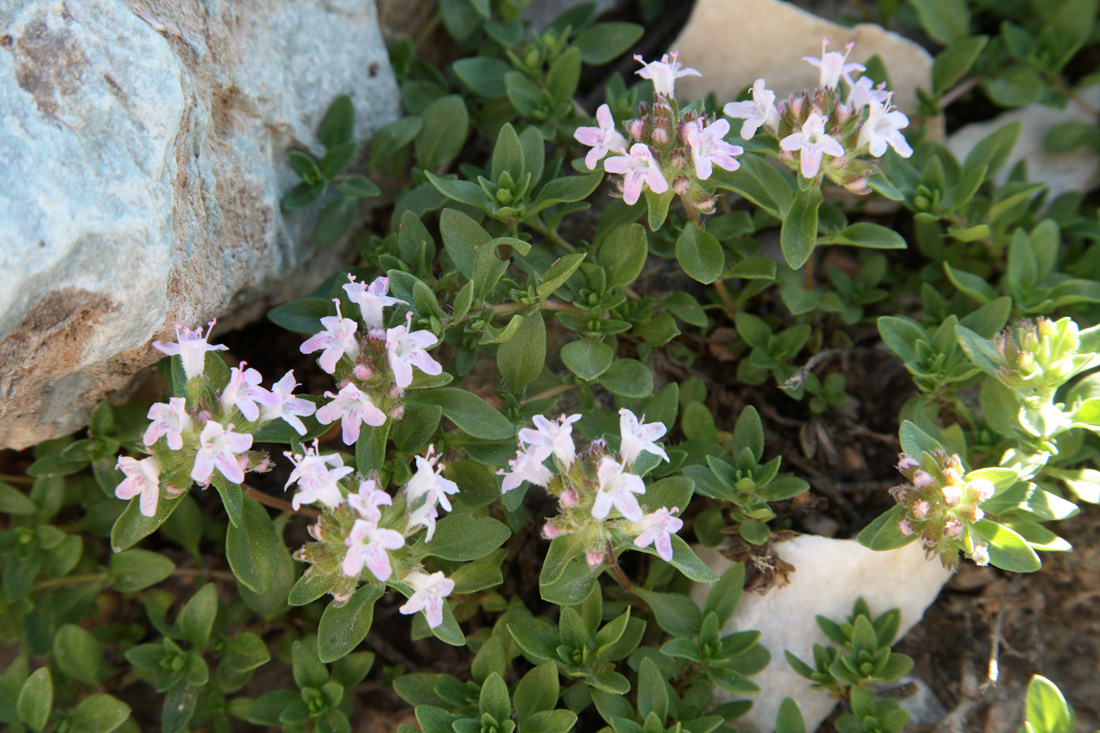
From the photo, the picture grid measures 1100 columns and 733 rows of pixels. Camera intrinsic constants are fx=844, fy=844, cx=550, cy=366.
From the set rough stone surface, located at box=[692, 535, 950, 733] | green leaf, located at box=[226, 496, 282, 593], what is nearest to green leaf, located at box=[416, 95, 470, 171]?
green leaf, located at box=[226, 496, 282, 593]

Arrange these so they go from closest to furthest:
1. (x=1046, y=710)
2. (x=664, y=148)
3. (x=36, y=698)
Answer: (x=1046, y=710) < (x=664, y=148) < (x=36, y=698)

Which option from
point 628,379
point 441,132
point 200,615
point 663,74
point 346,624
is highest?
point 663,74

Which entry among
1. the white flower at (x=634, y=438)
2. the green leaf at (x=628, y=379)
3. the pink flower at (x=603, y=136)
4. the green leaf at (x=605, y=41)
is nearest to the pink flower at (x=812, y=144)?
the pink flower at (x=603, y=136)

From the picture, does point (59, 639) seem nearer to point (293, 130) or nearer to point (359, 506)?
point (359, 506)

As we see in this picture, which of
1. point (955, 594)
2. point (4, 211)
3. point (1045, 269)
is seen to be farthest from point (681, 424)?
point (4, 211)

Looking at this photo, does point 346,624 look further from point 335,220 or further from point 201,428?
point 335,220

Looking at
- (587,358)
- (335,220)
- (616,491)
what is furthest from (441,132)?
(616,491)
